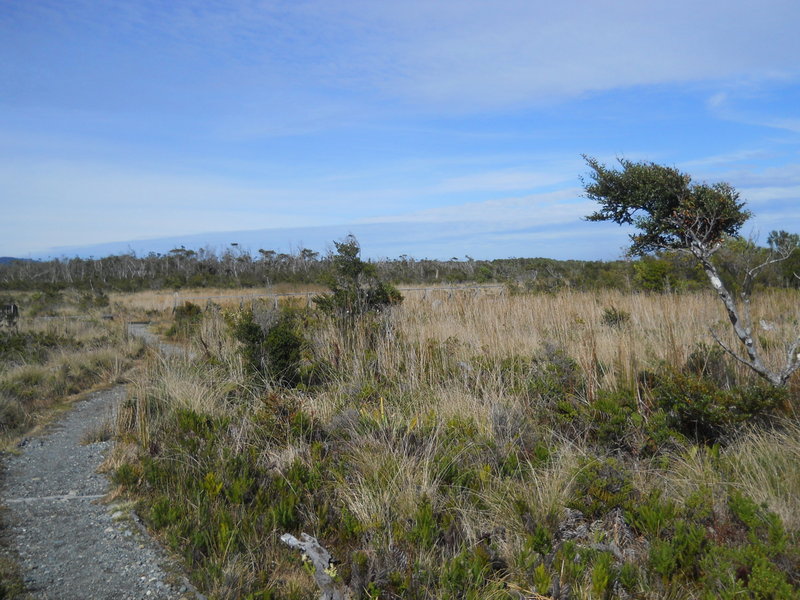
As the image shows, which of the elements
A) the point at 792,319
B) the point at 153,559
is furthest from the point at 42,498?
the point at 792,319

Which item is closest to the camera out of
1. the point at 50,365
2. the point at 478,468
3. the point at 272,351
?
the point at 478,468

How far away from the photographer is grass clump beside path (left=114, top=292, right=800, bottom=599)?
3.15 metres

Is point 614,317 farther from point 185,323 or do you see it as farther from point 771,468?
point 185,323

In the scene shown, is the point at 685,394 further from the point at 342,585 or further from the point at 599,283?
the point at 599,283

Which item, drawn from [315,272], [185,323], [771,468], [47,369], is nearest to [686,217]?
[771,468]

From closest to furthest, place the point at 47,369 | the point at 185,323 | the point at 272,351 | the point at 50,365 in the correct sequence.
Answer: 1. the point at 272,351
2. the point at 47,369
3. the point at 50,365
4. the point at 185,323

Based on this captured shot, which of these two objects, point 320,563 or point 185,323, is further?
point 185,323

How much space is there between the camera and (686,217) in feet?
16.6

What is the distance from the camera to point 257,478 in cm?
451

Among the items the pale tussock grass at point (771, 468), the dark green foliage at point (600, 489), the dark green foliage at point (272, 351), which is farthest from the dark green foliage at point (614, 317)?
the dark green foliage at point (600, 489)

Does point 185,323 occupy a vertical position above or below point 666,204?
below

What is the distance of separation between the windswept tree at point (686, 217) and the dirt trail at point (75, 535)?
4370 mm

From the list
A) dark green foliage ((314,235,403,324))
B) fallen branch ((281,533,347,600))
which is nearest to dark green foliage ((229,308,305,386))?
dark green foliage ((314,235,403,324))

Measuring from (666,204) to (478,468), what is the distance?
2.83 m
